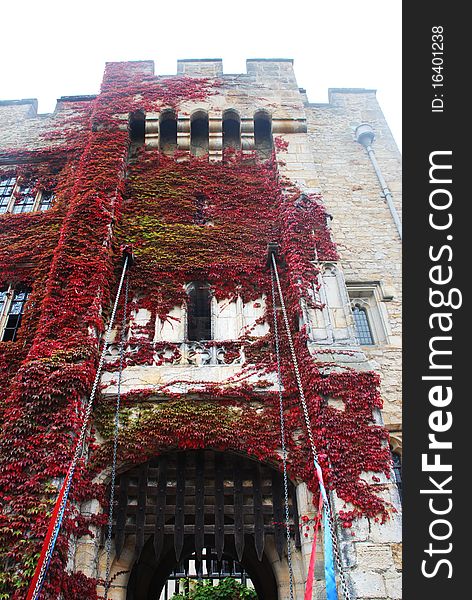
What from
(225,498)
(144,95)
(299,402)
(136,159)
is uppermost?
(144,95)

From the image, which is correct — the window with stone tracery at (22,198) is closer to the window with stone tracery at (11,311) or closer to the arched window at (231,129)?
the window with stone tracery at (11,311)

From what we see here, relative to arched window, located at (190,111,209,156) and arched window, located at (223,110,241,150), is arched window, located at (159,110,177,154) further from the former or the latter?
arched window, located at (223,110,241,150)

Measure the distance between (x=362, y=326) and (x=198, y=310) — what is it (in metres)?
3.88

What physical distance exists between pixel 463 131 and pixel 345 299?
4061 mm

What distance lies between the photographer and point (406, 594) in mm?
4719

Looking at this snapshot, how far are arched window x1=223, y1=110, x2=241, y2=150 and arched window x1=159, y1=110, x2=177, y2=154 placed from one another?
138cm

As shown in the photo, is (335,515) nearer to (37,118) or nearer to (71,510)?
(71,510)

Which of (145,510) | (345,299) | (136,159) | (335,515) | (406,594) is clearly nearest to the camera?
(406,594)

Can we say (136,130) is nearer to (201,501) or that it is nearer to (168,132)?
(168,132)

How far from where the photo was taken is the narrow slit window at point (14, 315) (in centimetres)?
1030

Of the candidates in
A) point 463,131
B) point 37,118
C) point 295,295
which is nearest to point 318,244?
point 295,295

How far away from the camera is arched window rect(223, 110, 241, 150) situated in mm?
13578

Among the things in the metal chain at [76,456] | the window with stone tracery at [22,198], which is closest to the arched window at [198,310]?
the metal chain at [76,456]

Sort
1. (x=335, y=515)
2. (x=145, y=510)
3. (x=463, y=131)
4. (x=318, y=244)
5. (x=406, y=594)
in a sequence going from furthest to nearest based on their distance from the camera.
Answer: (x=318, y=244)
(x=145, y=510)
(x=335, y=515)
(x=463, y=131)
(x=406, y=594)
